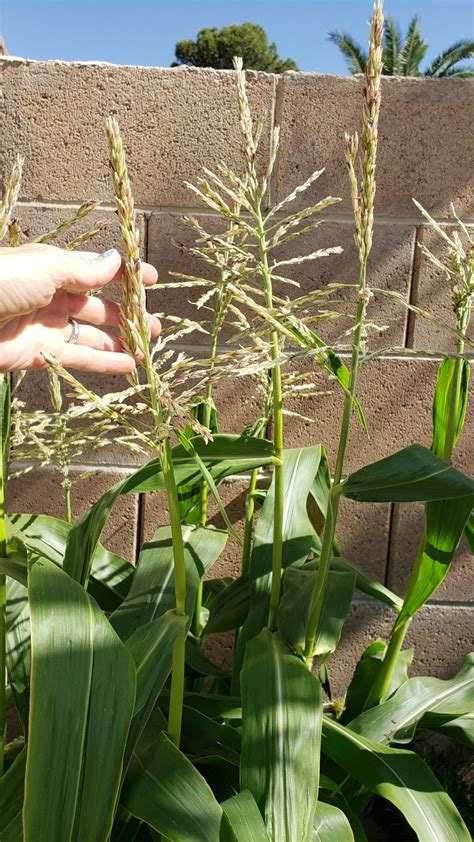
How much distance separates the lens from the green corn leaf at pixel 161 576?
1.45 meters

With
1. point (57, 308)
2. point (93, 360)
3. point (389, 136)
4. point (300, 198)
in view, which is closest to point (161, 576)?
point (93, 360)

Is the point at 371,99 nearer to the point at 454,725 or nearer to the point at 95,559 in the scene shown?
the point at 95,559

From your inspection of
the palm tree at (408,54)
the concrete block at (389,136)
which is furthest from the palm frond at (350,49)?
the concrete block at (389,136)

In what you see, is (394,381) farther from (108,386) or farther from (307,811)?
(307,811)

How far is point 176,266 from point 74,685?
4.08ft

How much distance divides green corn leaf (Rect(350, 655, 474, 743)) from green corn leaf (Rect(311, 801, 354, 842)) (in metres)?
0.27

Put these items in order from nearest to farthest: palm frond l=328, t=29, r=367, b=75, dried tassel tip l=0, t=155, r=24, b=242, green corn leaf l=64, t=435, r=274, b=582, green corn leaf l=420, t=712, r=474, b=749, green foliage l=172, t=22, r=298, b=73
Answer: dried tassel tip l=0, t=155, r=24, b=242
green corn leaf l=64, t=435, r=274, b=582
green corn leaf l=420, t=712, r=474, b=749
palm frond l=328, t=29, r=367, b=75
green foliage l=172, t=22, r=298, b=73

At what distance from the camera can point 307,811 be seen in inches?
46.4

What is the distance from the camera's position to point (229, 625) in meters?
1.71

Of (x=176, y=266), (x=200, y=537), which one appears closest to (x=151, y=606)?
(x=200, y=537)

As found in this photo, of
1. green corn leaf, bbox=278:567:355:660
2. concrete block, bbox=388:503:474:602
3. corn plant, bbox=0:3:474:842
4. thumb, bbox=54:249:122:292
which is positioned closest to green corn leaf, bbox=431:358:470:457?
corn plant, bbox=0:3:474:842

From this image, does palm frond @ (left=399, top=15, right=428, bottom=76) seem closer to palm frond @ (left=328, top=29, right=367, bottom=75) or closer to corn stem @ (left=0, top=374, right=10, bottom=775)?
palm frond @ (left=328, top=29, right=367, bottom=75)

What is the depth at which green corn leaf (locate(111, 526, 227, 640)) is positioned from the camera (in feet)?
4.77

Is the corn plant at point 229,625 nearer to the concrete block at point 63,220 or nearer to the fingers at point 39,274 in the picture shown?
the fingers at point 39,274
